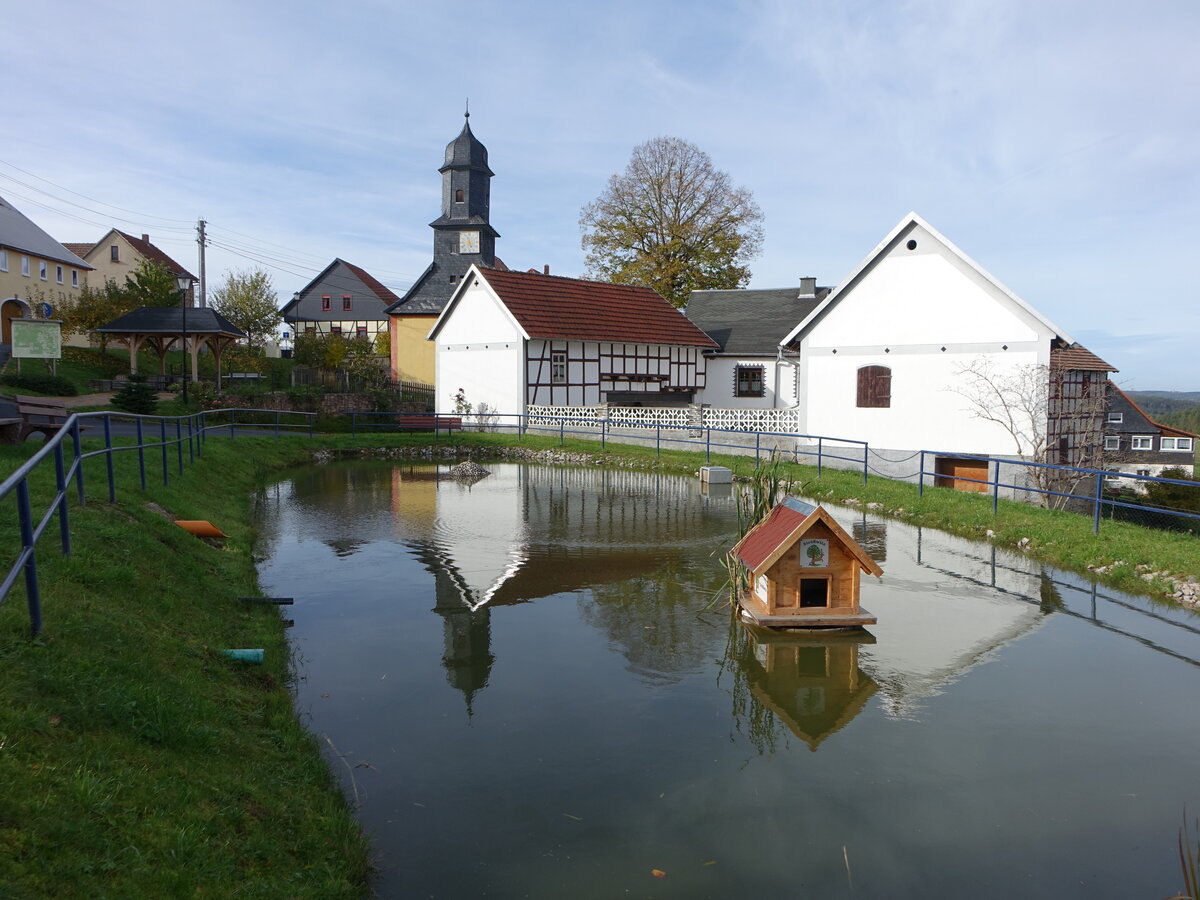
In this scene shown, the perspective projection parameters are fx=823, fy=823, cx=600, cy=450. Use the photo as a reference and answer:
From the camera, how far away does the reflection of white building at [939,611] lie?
24.9 ft

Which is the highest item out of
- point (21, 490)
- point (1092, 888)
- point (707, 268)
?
point (707, 268)

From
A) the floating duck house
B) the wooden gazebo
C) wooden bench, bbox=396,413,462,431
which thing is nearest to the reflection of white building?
the floating duck house

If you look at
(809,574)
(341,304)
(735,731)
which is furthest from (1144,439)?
(735,731)

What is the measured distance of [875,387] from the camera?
76.9 feet

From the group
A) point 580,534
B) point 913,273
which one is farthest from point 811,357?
point 580,534

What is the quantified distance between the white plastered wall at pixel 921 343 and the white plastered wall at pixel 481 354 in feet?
41.1

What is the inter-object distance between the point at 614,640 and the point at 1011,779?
390cm

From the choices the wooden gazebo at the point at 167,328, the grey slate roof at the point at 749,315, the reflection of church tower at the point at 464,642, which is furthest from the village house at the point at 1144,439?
the reflection of church tower at the point at 464,642

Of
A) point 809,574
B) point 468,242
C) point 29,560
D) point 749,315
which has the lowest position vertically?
point 809,574

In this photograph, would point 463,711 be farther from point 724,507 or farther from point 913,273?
point 913,273

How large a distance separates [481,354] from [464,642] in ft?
87.3

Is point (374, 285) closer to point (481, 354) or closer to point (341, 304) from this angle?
point (341, 304)

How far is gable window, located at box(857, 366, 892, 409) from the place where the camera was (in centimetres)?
2320

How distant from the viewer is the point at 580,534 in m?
14.2
